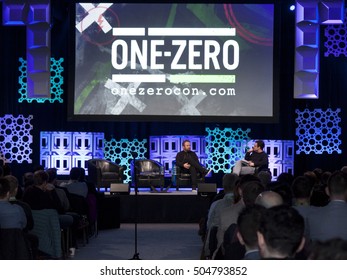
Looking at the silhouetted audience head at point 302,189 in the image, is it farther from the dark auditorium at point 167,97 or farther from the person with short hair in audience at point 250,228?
the dark auditorium at point 167,97

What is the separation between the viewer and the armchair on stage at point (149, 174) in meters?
13.1

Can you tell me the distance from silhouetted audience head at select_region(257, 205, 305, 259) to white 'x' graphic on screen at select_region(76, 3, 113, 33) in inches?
430

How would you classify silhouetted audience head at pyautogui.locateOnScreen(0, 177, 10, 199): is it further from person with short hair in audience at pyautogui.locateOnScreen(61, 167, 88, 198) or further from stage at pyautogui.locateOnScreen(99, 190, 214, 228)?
stage at pyautogui.locateOnScreen(99, 190, 214, 228)

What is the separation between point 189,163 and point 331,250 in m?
10.9

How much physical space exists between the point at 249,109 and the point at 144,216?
2.67 metres

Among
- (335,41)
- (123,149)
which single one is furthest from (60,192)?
(335,41)

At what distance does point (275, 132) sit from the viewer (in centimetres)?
1439

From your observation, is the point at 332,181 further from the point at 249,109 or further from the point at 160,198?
the point at 249,109

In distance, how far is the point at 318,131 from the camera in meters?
14.7

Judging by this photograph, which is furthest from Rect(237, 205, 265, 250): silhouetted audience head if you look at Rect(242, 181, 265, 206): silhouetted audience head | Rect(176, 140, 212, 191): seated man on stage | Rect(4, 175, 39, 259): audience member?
Rect(176, 140, 212, 191): seated man on stage

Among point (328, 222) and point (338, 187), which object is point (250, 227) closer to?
point (328, 222)

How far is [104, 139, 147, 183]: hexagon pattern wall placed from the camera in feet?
47.4

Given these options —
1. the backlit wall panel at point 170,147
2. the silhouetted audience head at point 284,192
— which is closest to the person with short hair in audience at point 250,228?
the silhouetted audience head at point 284,192

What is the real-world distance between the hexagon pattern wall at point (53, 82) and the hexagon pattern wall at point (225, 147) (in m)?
2.83
